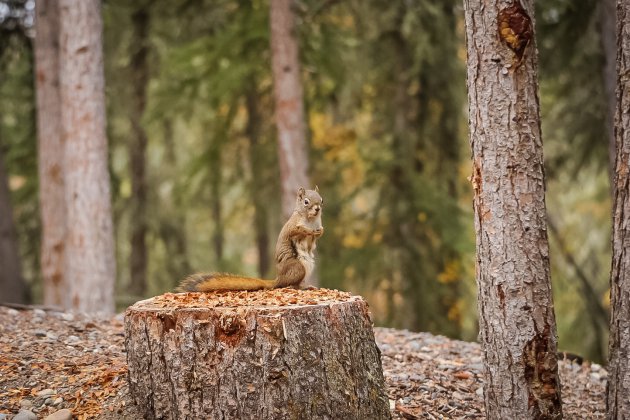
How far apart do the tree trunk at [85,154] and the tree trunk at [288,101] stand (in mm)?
1982

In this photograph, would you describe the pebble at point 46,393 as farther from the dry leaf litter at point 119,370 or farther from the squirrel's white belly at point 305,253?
the squirrel's white belly at point 305,253

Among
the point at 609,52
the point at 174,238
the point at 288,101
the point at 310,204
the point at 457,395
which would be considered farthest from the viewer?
the point at 174,238

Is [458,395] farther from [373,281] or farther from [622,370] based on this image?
[373,281]

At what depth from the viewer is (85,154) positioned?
7.62 meters

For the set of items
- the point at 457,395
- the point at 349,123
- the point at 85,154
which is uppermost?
the point at 349,123

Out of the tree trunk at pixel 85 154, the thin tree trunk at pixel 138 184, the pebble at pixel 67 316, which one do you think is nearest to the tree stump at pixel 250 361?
the pebble at pixel 67 316

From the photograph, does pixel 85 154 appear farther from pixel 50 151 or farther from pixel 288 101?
pixel 288 101

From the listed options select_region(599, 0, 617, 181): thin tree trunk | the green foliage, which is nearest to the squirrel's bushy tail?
select_region(599, 0, 617, 181): thin tree trunk

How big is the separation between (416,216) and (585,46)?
3.19 meters

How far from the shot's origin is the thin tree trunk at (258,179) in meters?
11.3

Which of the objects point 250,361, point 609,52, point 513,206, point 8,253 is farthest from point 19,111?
point 513,206

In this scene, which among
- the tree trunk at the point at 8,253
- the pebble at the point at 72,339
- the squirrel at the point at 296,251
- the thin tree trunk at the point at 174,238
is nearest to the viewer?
the squirrel at the point at 296,251

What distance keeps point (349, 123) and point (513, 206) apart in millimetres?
8838

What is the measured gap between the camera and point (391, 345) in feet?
20.6
